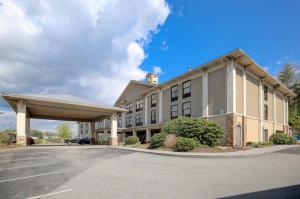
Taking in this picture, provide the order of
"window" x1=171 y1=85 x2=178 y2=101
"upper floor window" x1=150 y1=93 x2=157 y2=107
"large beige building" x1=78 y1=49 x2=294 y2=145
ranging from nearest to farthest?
"large beige building" x1=78 y1=49 x2=294 y2=145 → "window" x1=171 y1=85 x2=178 y2=101 → "upper floor window" x1=150 y1=93 x2=157 y2=107

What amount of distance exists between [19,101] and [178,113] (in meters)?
18.1

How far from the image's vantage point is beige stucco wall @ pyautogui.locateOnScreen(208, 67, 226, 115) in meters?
23.1

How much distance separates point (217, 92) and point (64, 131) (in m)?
66.3

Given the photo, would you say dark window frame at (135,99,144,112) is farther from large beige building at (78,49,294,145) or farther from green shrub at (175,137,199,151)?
green shrub at (175,137,199,151)

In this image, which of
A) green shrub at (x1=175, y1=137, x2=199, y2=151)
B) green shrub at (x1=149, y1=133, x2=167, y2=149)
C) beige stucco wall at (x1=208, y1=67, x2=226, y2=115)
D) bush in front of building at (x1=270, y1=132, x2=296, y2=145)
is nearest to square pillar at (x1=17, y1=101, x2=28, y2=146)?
green shrub at (x1=149, y1=133, x2=167, y2=149)

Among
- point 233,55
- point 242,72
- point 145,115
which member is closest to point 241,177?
point 233,55

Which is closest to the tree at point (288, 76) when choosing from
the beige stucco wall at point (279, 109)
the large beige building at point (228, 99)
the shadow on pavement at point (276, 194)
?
the large beige building at point (228, 99)

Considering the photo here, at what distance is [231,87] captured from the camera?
22000 mm

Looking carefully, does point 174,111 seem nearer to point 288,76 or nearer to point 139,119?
point 139,119

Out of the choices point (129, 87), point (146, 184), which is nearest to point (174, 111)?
point (129, 87)

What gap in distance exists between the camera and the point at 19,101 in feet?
75.4

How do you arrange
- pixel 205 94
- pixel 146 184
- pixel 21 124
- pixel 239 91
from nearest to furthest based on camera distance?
1. pixel 146 184
2. pixel 21 124
3. pixel 239 91
4. pixel 205 94

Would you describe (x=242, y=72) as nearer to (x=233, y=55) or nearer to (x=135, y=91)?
(x=233, y=55)

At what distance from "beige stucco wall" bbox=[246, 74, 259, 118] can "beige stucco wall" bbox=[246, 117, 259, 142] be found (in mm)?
671
